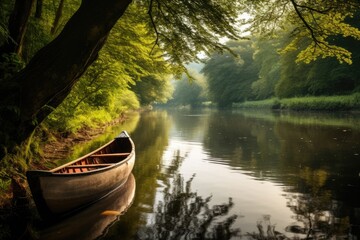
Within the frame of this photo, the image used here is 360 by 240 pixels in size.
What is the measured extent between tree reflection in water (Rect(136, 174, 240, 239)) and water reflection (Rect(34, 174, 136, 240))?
0.78 metres

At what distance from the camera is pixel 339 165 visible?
10625 mm

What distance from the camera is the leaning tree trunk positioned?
18.2ft

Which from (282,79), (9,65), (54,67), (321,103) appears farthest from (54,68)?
(282,79)

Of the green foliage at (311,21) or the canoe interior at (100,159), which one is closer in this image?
the canoe interior at (100,159)

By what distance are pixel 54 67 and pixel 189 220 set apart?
3.74 metres

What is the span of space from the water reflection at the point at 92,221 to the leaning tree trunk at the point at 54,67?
5.81ft

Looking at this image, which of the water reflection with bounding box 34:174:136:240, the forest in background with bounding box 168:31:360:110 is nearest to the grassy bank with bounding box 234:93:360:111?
the forest in background with bounding box 168:31:360:110

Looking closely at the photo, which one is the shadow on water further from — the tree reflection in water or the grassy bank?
the grassy bank

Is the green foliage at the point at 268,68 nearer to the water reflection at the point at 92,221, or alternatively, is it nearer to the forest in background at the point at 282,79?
the forest in background at the point at 282,79

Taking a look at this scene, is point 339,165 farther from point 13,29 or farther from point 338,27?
point 13,29

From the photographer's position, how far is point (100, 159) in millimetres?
9648

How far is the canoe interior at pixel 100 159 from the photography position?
7.57 meters

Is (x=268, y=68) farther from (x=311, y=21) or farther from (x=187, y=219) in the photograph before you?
(x=187, y=219)

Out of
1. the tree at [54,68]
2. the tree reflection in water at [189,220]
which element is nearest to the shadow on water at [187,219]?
the tree reflection in water at [189,220]
